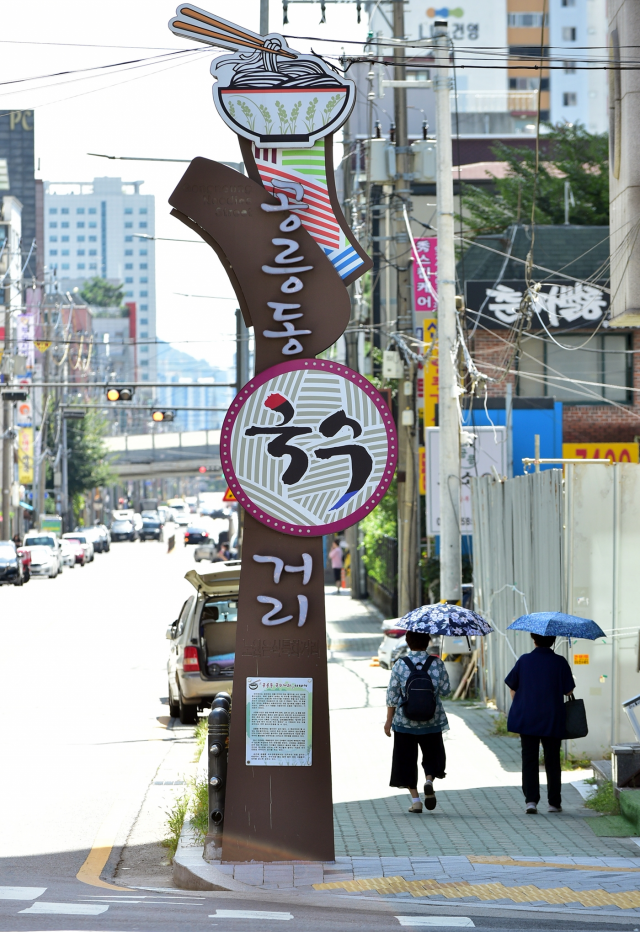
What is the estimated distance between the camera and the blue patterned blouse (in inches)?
403

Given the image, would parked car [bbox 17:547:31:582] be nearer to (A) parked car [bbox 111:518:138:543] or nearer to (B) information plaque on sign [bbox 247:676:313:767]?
(B) information plaque on sign [bbox 247:676:313:767]

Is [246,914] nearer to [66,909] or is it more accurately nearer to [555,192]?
[66,909]

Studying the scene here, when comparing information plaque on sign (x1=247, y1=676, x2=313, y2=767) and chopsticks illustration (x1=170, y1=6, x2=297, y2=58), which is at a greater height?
chopsticks illustration (x1=170, y1=6, x2=297, y2=58)

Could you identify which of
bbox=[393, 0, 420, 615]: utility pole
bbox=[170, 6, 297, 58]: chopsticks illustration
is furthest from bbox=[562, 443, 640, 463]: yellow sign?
bbox=[170, 6, 297, 58]: chopsticks illustration

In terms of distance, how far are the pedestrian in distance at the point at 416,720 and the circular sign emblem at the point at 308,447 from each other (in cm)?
222

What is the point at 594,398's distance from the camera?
31.8 meters

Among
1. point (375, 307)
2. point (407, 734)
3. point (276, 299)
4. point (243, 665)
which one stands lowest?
point (407, 734)

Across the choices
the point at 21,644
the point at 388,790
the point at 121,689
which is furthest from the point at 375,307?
the point at 388,790

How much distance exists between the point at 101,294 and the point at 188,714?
16654cm

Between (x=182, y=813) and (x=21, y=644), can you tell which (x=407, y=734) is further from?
(x=21, y=644)

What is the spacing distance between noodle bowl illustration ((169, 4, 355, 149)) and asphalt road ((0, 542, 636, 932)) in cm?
512

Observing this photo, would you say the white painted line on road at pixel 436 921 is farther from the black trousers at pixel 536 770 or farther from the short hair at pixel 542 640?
the short hair at pixel 542 640

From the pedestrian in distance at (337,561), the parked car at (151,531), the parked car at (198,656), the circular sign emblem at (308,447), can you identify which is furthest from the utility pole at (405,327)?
the parked car at (151,531)

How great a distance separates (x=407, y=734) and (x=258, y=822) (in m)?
2.27
